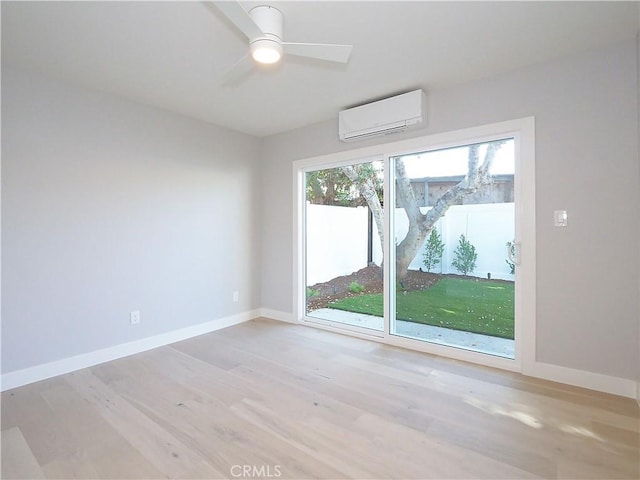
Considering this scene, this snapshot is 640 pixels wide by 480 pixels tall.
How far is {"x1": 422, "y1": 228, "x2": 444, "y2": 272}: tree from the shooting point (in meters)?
3.18

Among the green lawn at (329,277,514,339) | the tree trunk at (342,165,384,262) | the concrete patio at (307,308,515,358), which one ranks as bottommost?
the concrete patio at (307,308,515,358)

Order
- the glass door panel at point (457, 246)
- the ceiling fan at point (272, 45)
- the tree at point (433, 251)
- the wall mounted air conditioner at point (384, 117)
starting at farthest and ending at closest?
the tree at point (433, 251)
the wall mounted air conditioner at point (384, 117)
the glass door panel at point (457, 246)
the ceiling fan at point (272, 45)

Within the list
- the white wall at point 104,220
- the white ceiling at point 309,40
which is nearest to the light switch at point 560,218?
the white ceiling at point 309,40

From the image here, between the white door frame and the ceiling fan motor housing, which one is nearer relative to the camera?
the ceiling fan motor housing

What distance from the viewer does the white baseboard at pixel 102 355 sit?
2.49 metres

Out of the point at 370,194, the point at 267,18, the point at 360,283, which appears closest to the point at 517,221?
the point at 370,194

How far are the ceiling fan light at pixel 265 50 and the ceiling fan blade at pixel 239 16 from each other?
Answer: 0.05m

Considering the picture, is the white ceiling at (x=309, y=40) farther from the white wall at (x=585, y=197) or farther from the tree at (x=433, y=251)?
the tree at (x=433, y=251)

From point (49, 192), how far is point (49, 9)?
1371 mm

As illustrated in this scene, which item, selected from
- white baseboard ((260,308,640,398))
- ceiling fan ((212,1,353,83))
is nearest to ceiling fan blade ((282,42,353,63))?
ceiling fan ((212,1,353,83))

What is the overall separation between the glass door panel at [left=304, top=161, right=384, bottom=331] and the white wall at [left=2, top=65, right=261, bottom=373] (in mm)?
1000

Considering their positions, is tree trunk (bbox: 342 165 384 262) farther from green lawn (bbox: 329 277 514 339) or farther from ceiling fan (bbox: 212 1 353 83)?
ceiling fan (bbox: 212 1 353 83)

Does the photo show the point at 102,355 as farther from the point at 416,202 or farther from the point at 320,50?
the point at 416,202

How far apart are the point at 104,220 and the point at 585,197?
12.9ft
